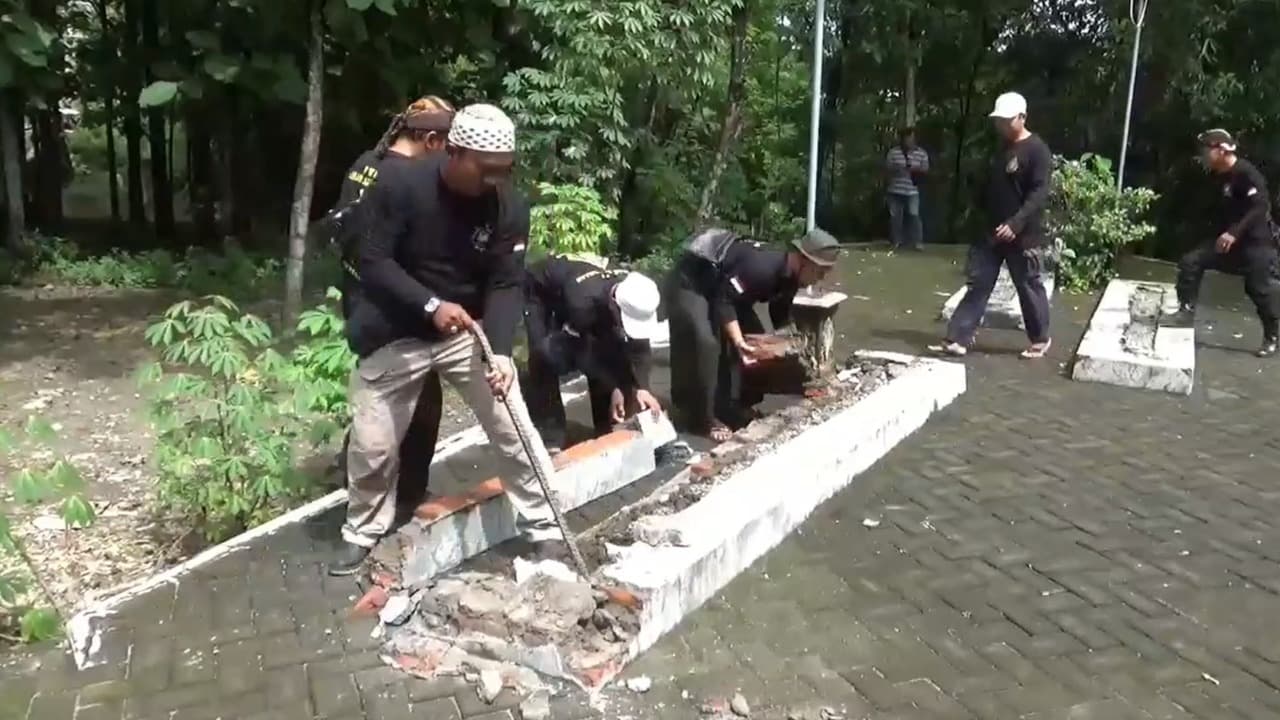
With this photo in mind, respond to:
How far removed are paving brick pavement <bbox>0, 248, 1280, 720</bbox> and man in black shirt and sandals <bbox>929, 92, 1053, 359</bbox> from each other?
1.96 m

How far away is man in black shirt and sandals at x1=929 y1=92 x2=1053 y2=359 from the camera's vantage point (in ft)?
25.1

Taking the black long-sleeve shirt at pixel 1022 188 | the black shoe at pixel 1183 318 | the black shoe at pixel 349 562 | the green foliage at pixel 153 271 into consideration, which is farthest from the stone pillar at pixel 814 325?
the green foliage at pixel 153 271

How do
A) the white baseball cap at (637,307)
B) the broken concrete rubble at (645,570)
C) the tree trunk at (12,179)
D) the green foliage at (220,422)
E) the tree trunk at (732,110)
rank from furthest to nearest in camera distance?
the tree trunk at (12,179) → the tree trunk at (732,110) → the white baseball cap at (637,307) → the green foliage at (220,422) → the broken concrete rubble at (645,570)

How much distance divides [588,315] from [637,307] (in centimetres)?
32

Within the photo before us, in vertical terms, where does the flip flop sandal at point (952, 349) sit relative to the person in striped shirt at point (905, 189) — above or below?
below

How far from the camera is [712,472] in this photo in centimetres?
545

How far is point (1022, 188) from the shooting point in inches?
305

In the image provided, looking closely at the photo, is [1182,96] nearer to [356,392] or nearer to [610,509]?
[610,509]

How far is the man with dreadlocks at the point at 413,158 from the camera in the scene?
14.9ft

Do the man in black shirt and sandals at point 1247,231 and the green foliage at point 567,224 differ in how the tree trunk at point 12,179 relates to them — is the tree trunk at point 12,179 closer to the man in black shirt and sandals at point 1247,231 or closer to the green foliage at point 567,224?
the green foliage at point 567,224

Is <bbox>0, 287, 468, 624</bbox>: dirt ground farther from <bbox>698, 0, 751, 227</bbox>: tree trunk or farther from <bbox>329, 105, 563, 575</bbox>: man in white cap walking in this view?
<bbox>698, 0, 751, 227</bbox>: tree trunk

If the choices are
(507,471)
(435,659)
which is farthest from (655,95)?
(435,659)

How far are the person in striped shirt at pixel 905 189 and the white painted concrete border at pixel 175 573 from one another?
9775 mm

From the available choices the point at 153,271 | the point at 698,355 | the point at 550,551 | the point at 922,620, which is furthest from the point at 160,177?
the point at 922,620
